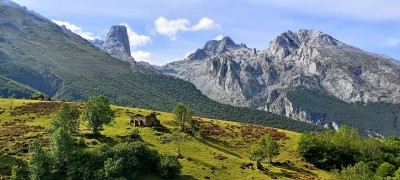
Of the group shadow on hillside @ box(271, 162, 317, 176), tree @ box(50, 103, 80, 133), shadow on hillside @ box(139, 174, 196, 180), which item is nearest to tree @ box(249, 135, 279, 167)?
shadow on hillside @ box(271, 162, 317, 176)

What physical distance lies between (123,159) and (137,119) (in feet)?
135

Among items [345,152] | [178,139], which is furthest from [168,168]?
[345,152]

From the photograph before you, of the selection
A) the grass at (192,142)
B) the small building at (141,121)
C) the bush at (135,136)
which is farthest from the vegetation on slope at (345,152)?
the bush at (135,136)

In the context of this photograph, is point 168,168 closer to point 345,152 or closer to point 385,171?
point 385,171

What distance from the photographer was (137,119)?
142 m

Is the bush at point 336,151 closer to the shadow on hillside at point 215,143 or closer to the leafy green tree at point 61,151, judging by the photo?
the shadow on hillside at point 215,143

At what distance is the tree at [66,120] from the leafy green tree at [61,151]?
16.1 meters

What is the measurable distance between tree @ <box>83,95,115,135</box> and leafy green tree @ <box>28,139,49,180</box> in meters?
27.0

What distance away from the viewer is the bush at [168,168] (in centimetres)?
10169

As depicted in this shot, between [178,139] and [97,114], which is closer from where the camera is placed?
[97,114]

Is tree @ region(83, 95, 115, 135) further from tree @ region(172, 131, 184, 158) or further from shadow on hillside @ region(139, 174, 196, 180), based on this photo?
shadow on hillside @ region(139, 174, 196, 180)

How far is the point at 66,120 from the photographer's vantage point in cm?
11800

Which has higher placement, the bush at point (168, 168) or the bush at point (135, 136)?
the bush at point (135, 136)

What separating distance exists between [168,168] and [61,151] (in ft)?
81.6
